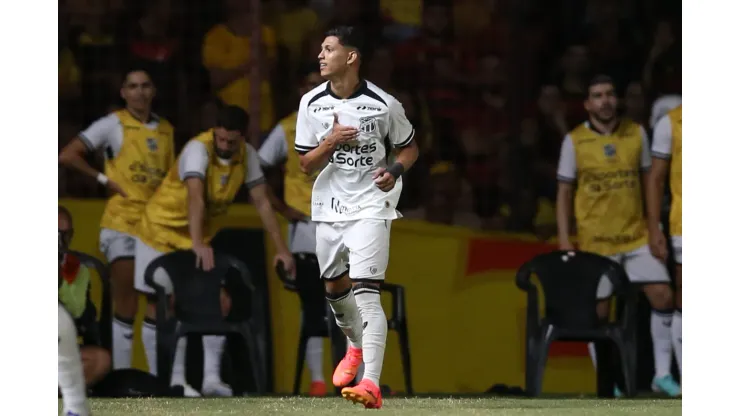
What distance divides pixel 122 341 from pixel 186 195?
107 cm

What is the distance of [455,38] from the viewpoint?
9945mm

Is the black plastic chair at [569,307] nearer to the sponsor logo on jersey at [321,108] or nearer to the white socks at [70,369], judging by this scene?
the sponsor logo on jersey at [321,108]

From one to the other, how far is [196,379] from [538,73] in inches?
122

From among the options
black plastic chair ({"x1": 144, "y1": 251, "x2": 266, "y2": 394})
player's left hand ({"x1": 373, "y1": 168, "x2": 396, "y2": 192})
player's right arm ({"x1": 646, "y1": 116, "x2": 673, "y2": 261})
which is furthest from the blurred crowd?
player's left hand ({"x1": 373, "y1": 168, "x2": 396, "y2": 192})

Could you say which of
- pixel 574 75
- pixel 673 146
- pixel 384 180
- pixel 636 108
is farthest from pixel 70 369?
pixel 673 146

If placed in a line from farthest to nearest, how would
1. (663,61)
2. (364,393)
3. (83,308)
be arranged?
(663,61) → (83,308) → (364,393)

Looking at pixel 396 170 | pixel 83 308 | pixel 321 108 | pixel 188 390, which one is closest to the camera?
pixel 396 170

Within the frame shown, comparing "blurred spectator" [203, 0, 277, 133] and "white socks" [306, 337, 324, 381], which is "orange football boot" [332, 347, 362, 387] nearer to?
"white socks" [306, 337, 324, 381]

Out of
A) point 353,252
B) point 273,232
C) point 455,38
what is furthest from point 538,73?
point 353,252

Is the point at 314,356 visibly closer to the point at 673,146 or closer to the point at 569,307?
the point at 569,307

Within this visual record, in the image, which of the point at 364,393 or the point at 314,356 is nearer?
the point at 364,393

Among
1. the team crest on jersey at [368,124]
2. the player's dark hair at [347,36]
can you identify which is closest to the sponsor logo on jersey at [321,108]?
the team crest on jersey at [368,124]

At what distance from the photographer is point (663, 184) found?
10.2 meters

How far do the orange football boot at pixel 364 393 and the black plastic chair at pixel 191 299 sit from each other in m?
2.12
